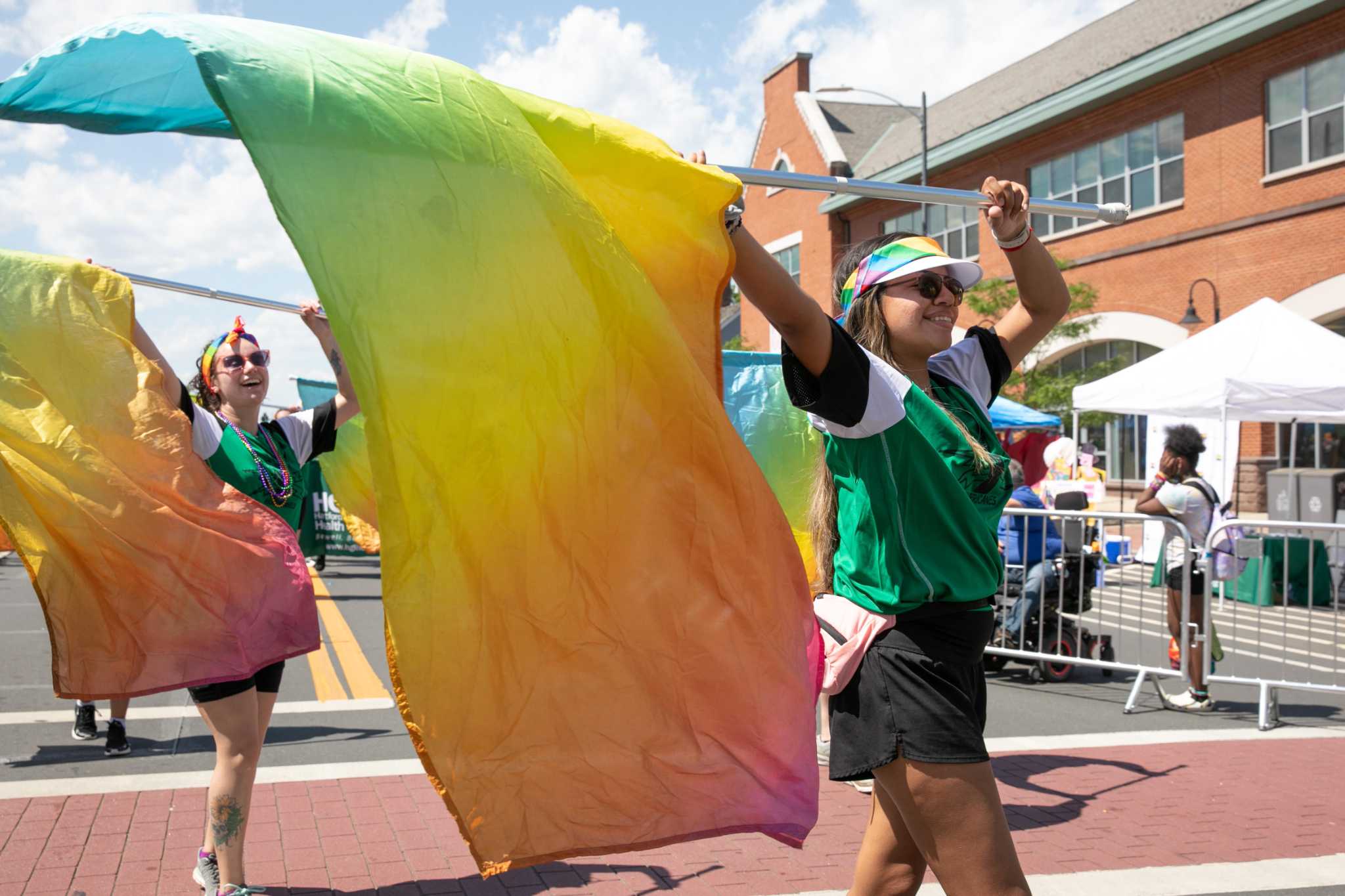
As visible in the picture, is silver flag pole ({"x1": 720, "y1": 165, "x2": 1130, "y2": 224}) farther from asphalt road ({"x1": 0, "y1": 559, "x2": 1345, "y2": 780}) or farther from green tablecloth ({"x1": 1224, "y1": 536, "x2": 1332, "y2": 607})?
green tablecloth ({"x1": 1224, "y1": 536, "x2": 1332, "y2": 607})

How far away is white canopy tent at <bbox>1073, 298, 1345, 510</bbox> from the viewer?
11992 millimetres

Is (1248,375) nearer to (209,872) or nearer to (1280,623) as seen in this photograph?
(1280,623)

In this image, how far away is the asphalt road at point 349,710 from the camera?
21.5 ft

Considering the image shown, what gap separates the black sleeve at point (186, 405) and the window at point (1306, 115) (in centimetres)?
2030

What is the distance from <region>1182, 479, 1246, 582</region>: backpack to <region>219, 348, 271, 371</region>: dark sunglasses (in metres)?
6.54

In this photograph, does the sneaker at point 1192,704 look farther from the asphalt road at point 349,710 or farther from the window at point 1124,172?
the window at point 1124,172

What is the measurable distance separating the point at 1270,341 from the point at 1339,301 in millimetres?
8225

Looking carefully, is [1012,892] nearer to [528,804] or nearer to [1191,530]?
[528,804]

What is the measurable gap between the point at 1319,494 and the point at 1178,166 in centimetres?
890

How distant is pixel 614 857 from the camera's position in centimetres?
498

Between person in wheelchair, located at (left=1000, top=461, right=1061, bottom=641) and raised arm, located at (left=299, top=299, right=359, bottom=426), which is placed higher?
→ raised arm, located at (left=299, top=299, right=359, bottom=426)

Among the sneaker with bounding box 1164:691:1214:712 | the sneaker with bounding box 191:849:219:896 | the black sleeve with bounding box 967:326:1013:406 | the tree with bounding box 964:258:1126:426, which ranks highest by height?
the tree with bounding box 964:258:1126:426

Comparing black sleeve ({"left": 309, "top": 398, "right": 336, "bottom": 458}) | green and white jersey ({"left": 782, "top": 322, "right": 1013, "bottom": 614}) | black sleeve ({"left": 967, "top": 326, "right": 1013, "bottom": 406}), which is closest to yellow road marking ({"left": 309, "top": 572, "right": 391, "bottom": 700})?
black sleeve ({"left": 309, "top": 398, "right": 336, "bottom": 458})

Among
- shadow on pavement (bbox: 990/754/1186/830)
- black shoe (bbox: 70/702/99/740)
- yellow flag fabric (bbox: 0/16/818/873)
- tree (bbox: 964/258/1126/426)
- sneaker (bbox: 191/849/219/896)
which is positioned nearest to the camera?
yellow flag fabric (bbox: 0/16/818/873)
